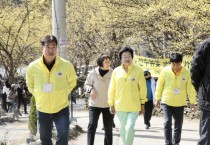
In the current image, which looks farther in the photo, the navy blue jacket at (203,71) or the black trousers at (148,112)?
the black trousers at (148,112)

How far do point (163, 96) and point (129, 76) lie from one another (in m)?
1.34

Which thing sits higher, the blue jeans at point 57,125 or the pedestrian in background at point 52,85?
the pedestrian in background at point 52,85

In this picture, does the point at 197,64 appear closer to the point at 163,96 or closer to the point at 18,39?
the point at 163,96

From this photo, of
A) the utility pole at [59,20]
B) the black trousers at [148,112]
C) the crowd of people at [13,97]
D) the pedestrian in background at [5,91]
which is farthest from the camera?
the pedestrian in background at [5,91]

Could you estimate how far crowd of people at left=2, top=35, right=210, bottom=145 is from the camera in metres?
5.25

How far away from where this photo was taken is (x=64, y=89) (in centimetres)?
593

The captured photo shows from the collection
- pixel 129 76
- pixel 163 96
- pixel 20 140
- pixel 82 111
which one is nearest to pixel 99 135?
pixel 20 140

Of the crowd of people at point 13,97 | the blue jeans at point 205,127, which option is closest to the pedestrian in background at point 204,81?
the blue jeans at point 205,127

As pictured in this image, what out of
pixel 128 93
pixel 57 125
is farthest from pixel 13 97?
pixel 57 125

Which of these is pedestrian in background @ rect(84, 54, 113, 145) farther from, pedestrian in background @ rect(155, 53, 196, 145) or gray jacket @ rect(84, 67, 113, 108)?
pedestrian in background @ rect(155, 53, 196, 145)

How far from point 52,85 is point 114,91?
5.00 feet

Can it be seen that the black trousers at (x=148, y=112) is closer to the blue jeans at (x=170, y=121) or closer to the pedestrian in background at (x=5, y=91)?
the blue jeans at (x=170, y=121)

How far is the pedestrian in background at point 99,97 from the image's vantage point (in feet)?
24.6

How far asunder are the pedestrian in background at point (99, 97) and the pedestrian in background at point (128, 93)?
1.85 feet
